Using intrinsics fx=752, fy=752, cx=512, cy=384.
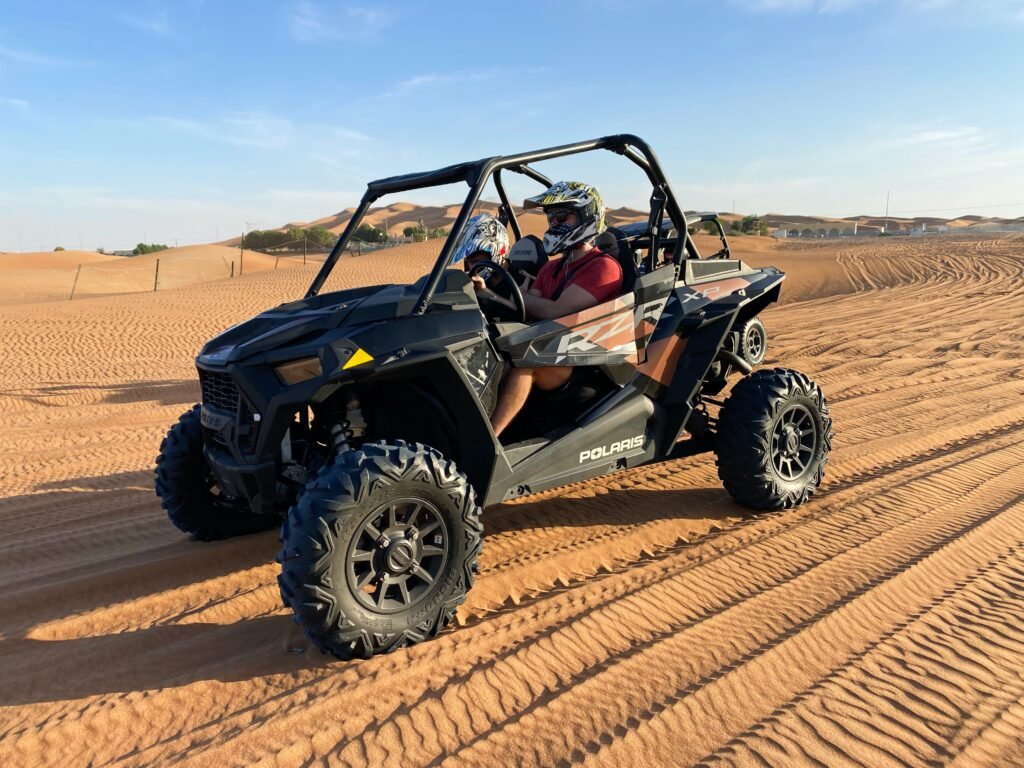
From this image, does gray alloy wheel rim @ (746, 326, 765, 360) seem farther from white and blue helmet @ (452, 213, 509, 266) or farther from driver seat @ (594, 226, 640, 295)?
white and blue helmet @ (452, 213, 509, 266)

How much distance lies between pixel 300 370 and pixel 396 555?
0.90m

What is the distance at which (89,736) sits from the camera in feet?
8.82

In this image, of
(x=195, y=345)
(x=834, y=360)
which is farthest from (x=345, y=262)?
(x=834, y=360)

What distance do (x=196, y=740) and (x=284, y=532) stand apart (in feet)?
2.55

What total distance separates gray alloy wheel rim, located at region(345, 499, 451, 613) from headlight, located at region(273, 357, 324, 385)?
66 cm

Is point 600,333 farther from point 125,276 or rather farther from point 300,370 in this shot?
point 125,276

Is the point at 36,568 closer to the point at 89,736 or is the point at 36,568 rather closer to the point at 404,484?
the point at 89,736

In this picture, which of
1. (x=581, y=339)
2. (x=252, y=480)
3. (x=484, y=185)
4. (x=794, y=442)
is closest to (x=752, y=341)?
(x=794, y=442)

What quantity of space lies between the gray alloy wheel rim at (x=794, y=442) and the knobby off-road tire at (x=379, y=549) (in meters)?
2.32

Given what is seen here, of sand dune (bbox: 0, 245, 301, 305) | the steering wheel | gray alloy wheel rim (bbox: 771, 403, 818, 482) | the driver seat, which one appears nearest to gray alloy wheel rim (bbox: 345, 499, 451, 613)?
the steering wheel

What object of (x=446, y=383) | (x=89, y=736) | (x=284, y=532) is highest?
(x=446, y=383)

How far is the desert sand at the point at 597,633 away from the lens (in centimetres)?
262

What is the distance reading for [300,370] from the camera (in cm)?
328

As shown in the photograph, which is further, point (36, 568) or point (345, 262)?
point (345, 262)
